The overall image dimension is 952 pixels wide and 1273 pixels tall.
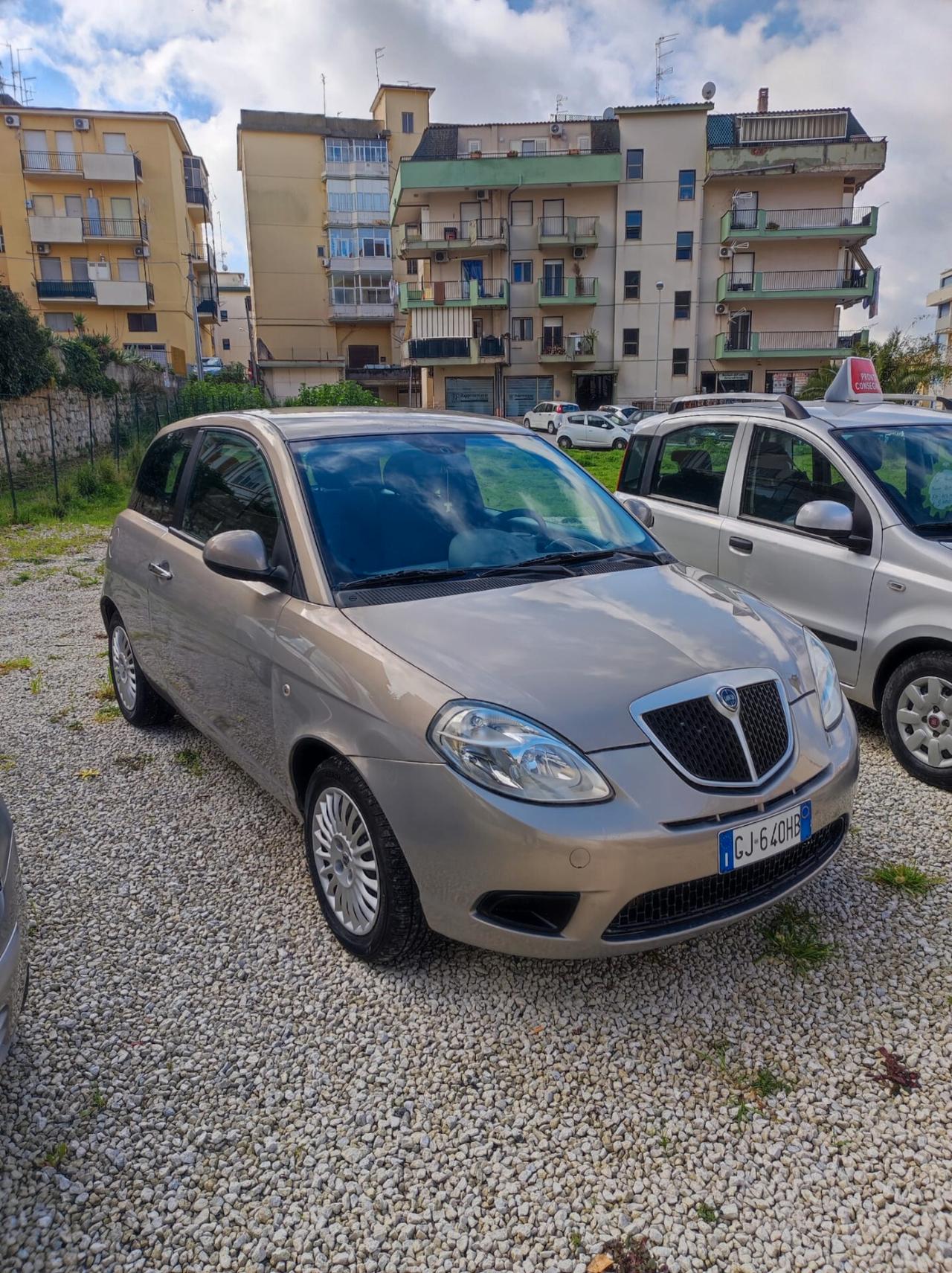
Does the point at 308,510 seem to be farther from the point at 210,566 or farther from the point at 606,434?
the point at 606,434

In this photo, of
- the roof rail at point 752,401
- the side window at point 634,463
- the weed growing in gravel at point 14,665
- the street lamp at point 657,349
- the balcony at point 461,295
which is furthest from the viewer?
the street lamp at point 657,349

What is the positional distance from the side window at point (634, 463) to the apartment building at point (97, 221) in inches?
1839

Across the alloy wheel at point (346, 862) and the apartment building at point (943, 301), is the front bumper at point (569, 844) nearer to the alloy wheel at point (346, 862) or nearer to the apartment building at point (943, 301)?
the alloy wheel at point (346, 862)

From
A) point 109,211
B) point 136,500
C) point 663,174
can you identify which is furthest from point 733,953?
point 109,211

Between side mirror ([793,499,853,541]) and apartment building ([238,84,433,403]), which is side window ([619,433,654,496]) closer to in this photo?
side mirror ([793,499,853,541])

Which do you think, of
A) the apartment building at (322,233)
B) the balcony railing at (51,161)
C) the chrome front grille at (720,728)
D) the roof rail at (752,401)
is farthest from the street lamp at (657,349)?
the chrome front grille at (720,728)

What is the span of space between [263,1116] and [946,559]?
12.1ft

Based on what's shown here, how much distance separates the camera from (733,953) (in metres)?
2.98

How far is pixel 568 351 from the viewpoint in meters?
44.7

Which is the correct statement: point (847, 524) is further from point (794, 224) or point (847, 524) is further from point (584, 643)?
point (794, 224)

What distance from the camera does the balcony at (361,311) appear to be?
184 ft

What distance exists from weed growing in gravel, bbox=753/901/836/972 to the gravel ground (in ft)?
0.20

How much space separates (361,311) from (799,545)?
5613 cm

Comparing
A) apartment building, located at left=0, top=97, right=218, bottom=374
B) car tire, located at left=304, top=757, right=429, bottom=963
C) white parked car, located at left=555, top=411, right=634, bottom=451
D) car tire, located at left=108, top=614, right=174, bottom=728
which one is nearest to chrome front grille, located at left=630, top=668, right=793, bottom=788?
car tire, located at left=304, top=757, right=429, bottom=963
